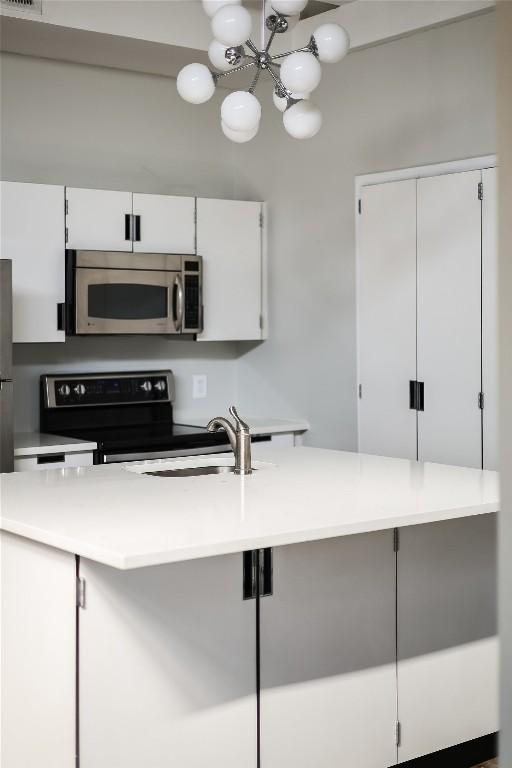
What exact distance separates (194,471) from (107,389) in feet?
4.74

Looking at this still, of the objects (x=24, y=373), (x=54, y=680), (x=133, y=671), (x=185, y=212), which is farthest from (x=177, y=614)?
(x=185, y=212)

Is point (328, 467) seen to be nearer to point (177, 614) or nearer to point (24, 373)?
point (177, 614)

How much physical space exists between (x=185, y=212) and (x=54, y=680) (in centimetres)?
301

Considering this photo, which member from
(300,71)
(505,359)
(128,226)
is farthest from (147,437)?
(505,359)

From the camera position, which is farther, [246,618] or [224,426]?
[224,426]

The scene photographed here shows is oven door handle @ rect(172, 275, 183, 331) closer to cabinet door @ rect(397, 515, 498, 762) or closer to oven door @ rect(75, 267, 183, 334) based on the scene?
oven door @ rect(75, 267, 183, 334)

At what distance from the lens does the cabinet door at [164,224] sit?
471 centimetres

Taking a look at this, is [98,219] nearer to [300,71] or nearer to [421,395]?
[421,395]

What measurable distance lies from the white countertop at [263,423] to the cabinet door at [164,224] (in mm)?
958

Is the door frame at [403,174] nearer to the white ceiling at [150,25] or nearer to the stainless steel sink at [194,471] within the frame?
→ the white ceiling at [150,25]

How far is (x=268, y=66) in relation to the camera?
292 cm

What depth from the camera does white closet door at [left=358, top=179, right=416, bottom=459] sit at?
174 inches

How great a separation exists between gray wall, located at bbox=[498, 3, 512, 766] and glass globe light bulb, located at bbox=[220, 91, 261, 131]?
2.19m

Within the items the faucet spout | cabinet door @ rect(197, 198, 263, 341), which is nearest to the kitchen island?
the faucet spout
